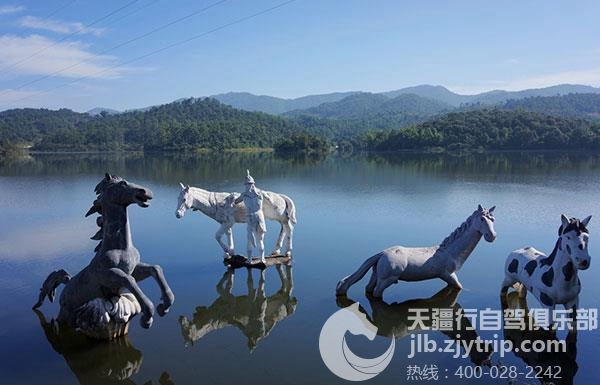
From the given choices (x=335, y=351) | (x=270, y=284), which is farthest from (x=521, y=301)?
(x=270, y=284)

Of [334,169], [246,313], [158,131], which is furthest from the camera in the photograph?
[158,131]

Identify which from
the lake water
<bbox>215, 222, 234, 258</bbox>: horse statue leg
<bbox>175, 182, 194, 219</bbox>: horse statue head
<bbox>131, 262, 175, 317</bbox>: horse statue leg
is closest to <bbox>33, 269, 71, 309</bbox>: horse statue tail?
the lake water

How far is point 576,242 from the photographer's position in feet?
26.6

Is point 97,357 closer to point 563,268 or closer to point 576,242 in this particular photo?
point 563,268

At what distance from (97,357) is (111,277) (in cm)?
141

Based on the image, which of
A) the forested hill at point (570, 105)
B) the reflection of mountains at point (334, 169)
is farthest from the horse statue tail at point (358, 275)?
the forested hill at point (570, 105)

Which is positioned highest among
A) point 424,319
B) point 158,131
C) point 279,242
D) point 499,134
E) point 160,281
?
point 158,131

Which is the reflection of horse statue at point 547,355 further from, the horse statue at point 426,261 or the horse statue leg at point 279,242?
the horse statue leg at point 279,242

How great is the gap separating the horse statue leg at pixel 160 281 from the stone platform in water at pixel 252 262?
17.0 feet

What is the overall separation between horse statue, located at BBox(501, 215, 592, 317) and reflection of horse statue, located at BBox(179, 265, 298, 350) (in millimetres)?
4793

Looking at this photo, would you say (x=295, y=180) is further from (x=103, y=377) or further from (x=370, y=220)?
(x=103, y=377)

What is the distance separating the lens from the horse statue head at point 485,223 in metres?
10.4

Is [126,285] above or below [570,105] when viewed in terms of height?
below

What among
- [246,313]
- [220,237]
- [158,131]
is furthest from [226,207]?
[158,131]
